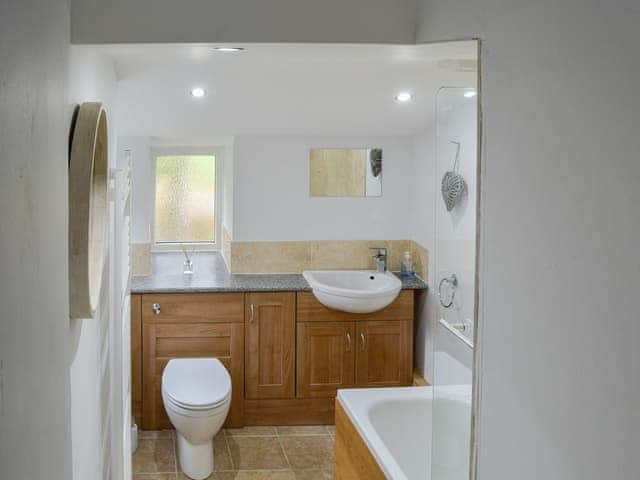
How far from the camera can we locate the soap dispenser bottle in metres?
5.28

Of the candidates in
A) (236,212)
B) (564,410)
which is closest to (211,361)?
(236,212)

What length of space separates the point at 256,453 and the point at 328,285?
117 cm

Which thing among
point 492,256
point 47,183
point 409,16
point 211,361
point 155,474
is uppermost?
point 409,16

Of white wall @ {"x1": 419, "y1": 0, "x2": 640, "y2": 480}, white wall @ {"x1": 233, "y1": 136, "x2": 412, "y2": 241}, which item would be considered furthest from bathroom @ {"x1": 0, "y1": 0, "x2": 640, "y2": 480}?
white wall @ {"x1": 233, "y1": 136, "x2": 412, "y2": 241}

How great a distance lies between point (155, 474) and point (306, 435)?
39.0 inches

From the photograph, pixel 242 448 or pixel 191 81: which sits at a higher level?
pixel 191 81

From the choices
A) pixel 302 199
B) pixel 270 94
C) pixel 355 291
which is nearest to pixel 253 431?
pixel 355 291

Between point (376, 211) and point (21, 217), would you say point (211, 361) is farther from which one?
point (21, 217)

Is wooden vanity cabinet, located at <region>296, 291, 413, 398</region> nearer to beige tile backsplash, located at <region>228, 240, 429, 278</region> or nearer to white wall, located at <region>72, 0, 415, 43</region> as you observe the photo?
beige tile backsplash, located at <region>228, 240, 429, 278</region>

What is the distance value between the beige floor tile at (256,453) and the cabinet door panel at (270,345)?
0.29 meters

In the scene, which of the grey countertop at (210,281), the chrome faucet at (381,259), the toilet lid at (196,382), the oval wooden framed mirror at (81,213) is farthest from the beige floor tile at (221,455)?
the oval wooden framed mirror at (81,213)

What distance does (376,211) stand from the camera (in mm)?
5387

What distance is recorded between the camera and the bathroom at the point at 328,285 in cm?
115

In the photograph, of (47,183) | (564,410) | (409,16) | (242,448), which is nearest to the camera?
(564,410)
